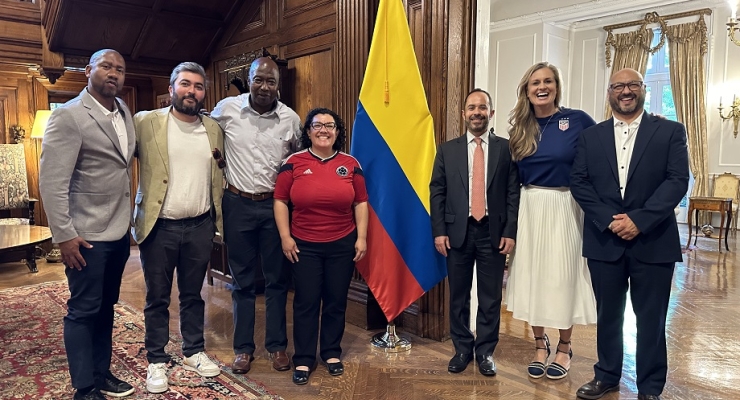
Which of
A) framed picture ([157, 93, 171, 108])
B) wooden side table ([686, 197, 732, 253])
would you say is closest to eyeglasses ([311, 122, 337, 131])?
framed picture ([157, 93, 171, 108])

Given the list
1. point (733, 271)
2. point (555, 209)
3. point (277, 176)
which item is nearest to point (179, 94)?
point (277, 176)

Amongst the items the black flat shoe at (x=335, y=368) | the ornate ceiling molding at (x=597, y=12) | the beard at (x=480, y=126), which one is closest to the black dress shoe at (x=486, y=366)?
the black flat shoe at (x=335, y=368)

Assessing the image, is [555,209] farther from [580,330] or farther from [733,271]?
[733,271]

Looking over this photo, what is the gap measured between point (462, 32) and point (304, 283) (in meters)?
1.79

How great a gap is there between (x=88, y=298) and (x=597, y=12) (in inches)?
345

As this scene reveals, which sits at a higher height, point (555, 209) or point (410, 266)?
point (555, 209)

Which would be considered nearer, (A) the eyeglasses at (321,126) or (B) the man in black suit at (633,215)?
(B) the man in black suit at (633,215)

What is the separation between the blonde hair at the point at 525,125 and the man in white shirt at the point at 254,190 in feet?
3.81

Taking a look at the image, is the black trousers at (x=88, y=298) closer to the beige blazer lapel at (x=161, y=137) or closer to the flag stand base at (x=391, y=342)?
the beige blazer lapel at (x=161, y=137)

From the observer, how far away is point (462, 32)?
322cm

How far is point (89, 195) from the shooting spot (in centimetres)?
228

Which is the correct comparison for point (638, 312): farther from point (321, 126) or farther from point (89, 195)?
point (89, 195)

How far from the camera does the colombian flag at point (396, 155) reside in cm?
309

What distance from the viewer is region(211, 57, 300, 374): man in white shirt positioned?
108 inches
